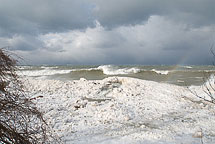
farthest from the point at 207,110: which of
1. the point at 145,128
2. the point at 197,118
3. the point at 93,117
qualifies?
the point at 93,117

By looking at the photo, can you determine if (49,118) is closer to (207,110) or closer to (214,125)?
(214,125)

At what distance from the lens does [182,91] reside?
39.5ft

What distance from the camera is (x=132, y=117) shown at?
287 inches

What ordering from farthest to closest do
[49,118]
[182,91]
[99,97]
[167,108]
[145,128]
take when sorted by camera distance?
[182,91]
[99,97]
[167,108]
[49,118]
[145,128]

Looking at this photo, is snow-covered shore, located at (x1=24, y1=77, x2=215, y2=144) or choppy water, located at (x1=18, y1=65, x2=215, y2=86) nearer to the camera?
snow-covered shore, located at (x1=24, y1=77, x2=215, y2=144)

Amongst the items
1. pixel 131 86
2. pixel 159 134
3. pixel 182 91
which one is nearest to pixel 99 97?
pixel 131 86

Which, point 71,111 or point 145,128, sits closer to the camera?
point 145,128

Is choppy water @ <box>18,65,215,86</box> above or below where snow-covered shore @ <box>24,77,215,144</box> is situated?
above

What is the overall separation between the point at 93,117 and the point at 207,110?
511 cm

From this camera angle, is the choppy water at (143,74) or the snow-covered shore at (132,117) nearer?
the snow-covered shore at (132,117)

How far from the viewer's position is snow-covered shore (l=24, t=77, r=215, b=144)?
5312 millimetres

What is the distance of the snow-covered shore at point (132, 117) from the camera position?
5.31 m

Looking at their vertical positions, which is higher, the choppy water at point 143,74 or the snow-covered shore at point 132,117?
the choppy water at point 143,74

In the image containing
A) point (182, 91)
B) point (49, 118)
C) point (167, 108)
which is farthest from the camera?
point (182, 91)
